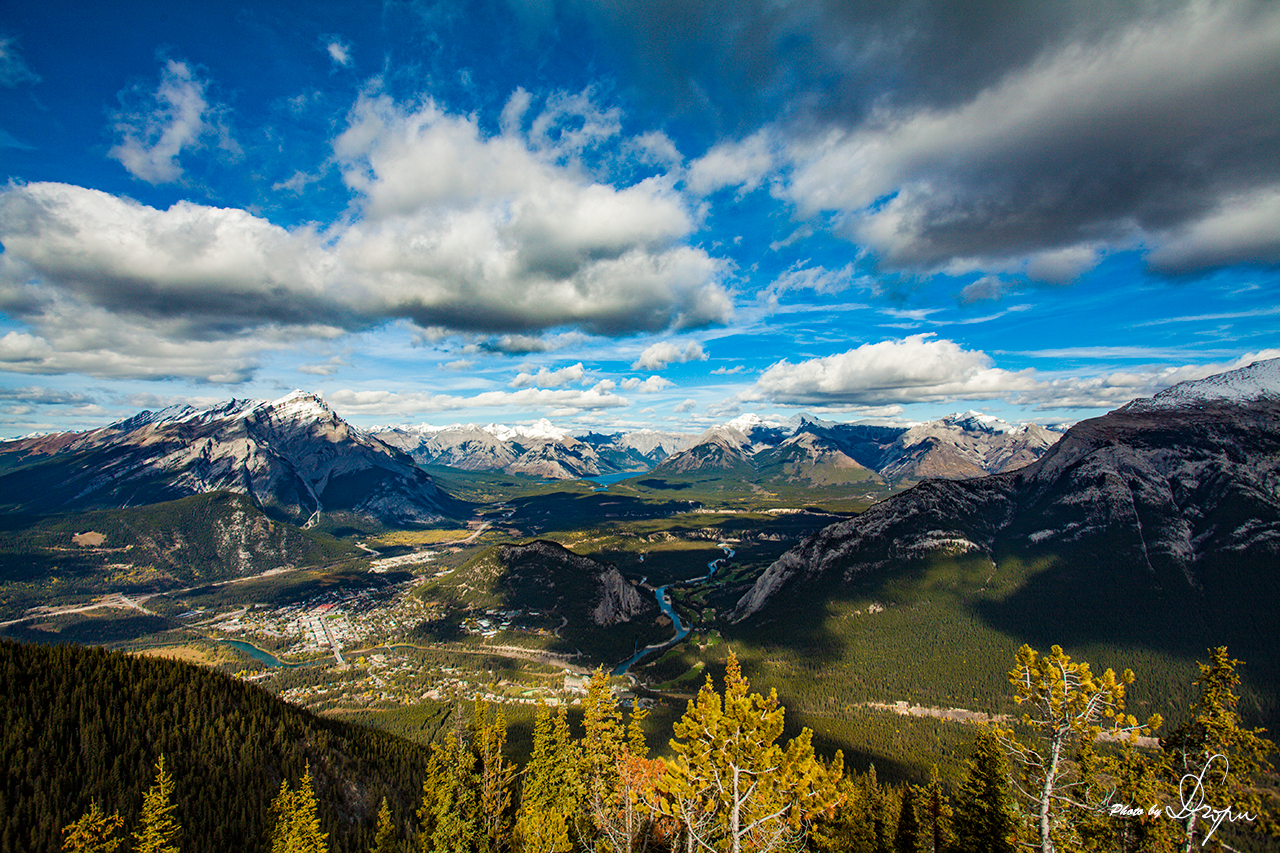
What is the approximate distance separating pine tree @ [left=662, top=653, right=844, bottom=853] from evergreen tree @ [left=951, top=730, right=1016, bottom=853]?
31.6 m

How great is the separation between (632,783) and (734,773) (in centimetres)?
1709

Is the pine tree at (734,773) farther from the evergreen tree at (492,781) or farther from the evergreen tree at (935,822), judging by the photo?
the evergreen tree at (935,822)

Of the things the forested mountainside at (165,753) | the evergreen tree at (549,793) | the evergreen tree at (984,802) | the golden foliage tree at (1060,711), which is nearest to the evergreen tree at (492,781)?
the evergreen tree at (549,793)

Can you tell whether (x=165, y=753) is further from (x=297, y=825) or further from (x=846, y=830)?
(x=846, y=830)

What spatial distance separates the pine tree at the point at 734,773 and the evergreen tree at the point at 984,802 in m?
31.6

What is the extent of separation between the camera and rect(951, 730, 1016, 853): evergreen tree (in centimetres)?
4488

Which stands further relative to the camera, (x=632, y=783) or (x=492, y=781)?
(x=492, y=781)

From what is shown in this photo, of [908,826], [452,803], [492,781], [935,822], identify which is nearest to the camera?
[452,803]

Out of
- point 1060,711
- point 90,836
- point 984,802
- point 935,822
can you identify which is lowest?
point 935,822

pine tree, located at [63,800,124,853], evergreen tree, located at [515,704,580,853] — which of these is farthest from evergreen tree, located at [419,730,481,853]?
pine tree, located at [63,800,124,853]

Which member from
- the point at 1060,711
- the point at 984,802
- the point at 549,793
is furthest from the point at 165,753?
the point at 1060,711

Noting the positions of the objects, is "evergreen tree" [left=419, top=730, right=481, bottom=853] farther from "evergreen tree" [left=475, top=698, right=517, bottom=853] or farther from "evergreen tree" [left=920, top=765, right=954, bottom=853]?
"evergreen tree" [left=920, top=765, right=954, bottom=853]

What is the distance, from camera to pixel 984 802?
47000 mm

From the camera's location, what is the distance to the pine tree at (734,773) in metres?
24.2
